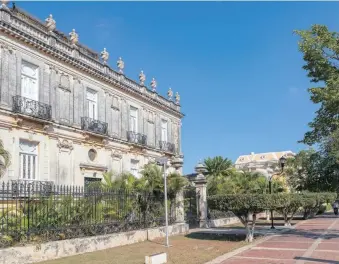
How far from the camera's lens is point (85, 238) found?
42.1 ft

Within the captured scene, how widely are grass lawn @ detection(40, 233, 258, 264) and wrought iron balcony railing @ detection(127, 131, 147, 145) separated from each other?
490 inches

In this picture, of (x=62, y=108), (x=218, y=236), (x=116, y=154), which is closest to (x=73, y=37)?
(x=62, y=108)

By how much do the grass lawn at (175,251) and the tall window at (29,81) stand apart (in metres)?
9.94

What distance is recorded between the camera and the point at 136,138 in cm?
2930

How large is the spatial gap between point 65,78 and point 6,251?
13.9 m

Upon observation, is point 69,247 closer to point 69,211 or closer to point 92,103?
point 69,211

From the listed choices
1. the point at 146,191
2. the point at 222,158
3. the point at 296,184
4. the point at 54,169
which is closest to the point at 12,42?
the point at 54,169

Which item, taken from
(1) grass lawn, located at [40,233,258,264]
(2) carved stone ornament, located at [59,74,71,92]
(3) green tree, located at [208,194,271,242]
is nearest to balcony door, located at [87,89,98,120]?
(2) carved stone ornament, located at [59,74,71,92]

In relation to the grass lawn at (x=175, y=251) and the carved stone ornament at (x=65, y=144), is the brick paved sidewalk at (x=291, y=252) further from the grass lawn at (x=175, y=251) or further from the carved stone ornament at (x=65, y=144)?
the carved stone ornament at (x=65, y=144)

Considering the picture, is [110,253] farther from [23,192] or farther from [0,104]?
[0,104]

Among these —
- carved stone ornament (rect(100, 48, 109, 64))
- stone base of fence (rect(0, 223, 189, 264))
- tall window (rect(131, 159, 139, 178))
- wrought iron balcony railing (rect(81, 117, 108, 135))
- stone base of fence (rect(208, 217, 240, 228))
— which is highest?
carved stone ornament (rect(100, 48, 109, 64))

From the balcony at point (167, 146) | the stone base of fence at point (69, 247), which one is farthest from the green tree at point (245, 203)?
the balcony at point (167, 146)

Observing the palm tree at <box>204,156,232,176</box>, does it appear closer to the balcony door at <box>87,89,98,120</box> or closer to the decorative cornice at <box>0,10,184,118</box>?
the decorative cornice at <box>0,10,184,118</box>

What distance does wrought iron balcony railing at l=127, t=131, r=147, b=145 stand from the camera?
93.5 feet
